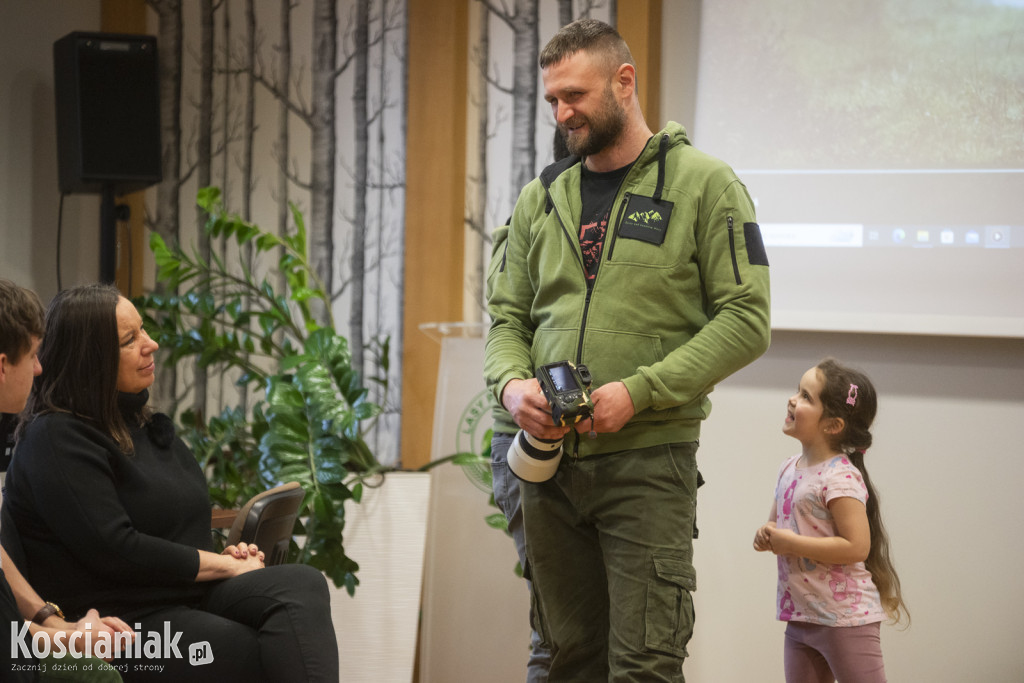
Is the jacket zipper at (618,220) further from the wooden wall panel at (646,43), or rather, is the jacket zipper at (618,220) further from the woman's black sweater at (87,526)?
the wooden wall panel at (646,43)

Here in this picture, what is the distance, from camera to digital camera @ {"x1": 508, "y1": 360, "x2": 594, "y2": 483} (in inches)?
64.8

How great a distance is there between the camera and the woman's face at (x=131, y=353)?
2.17m

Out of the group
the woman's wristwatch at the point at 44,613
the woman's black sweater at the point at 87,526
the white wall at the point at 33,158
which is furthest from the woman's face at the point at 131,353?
the white wall at the point at 33,158

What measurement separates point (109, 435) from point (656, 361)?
1.19 metres

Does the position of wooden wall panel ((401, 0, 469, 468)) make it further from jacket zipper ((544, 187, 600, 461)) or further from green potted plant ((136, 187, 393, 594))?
jacket zipper ((544, 187, 600, 461))

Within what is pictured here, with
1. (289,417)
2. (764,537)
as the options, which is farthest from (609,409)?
(289,417)

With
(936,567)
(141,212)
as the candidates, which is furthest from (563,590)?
(141,212)

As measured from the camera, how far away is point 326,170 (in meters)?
3.89

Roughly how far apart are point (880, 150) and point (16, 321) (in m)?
2.45

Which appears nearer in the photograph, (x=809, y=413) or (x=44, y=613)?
(x=44, y=613)

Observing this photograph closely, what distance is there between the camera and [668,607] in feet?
5.68

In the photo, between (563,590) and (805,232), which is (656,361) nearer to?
(563,590)

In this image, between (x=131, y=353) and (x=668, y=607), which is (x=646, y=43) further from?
(x=668, y=607)

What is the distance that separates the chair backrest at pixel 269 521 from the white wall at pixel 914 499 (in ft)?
4.69
